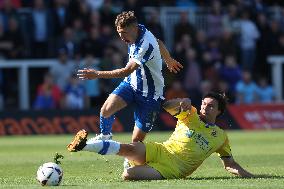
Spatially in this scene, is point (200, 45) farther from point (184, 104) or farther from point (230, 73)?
point (184, 104)

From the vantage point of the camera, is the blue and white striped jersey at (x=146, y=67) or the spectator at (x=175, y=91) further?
the spectator at (x=175, y=91)

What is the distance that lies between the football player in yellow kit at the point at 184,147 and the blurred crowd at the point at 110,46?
13.0 metres

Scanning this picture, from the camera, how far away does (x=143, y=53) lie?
39.3 ft

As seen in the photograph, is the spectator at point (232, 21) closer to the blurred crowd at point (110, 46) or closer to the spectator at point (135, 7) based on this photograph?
the blurred crowd at point (110, 46)

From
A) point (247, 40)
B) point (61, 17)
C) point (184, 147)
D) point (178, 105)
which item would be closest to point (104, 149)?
point (178, 105)

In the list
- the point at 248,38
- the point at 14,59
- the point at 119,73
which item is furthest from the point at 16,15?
the point at 119,73

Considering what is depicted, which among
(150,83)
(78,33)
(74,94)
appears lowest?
(74,94)

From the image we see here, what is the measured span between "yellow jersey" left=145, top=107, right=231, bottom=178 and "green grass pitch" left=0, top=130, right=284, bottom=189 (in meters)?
0.21

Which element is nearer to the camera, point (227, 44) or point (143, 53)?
point (143, 53)

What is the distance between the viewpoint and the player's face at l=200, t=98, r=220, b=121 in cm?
1120

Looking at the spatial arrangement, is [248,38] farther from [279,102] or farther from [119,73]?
[119,73]

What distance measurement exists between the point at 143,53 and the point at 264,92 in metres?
15.2

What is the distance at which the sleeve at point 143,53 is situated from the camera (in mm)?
11969

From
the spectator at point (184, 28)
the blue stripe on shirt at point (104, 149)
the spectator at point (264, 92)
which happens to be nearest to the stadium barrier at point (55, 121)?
the spectator at point (184, 28)
